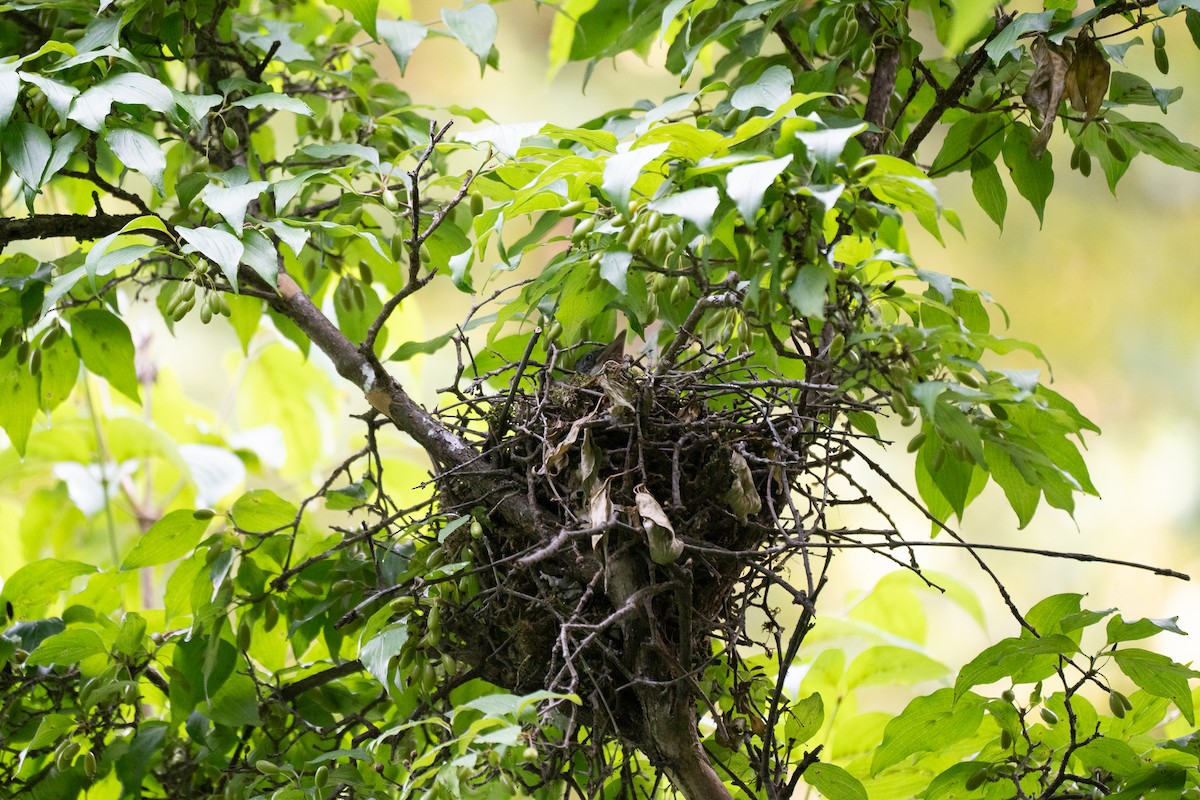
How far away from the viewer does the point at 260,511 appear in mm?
919

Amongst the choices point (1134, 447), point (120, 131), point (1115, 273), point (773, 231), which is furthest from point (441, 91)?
point (773, 231)

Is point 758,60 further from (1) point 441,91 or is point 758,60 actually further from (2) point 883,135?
(1) point 441,91

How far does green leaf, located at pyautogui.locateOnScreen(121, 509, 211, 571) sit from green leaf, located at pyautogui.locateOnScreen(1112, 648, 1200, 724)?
28.2 inches

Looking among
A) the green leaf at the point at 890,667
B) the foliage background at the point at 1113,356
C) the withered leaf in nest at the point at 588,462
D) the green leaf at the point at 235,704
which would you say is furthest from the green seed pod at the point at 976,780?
the foliage background at the point at 1113,356

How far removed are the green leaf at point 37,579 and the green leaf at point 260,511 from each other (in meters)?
0.14

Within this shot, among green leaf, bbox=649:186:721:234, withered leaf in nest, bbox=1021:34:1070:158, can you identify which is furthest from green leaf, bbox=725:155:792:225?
withered leaf in nest, bbox=1021:34:1070:158

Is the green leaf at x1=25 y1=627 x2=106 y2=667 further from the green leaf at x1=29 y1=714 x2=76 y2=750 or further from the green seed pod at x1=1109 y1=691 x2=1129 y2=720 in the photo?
the green seed pod at x1=1109 y1=691 x2=1129 y2=720

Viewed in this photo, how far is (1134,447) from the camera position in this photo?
238 centimetres

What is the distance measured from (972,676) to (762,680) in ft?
0.55

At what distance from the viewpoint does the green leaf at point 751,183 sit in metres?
0.54

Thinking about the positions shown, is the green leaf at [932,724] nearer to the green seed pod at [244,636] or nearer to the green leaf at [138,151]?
the green seed pod at [244,636]

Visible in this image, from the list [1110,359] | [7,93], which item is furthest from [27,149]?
[1110,359]

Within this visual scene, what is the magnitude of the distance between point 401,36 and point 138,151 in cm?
29

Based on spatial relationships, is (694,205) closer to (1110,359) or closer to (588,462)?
(588,462)
